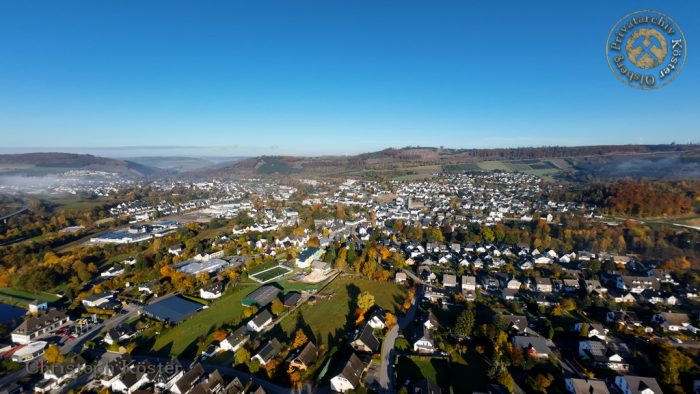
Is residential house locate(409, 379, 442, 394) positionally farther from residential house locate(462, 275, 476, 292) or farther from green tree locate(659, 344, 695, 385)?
residential house locate(462, 275, 476, 292)

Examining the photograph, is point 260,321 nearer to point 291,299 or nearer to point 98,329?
point 291,299

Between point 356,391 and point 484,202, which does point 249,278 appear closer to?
point 356,391

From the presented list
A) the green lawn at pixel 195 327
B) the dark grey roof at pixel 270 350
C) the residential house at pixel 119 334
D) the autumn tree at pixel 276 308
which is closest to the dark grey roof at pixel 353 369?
the dark grey roof at pixel 270 350

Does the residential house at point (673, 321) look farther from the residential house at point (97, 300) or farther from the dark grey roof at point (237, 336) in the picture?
the residential house at point (97, 300)

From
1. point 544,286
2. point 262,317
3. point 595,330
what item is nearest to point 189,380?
point 262,317

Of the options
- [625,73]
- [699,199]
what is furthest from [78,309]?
[699,199]

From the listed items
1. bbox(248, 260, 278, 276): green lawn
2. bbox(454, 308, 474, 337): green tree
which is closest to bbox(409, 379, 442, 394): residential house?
bbox(454, 308, 474, 337): green tree
